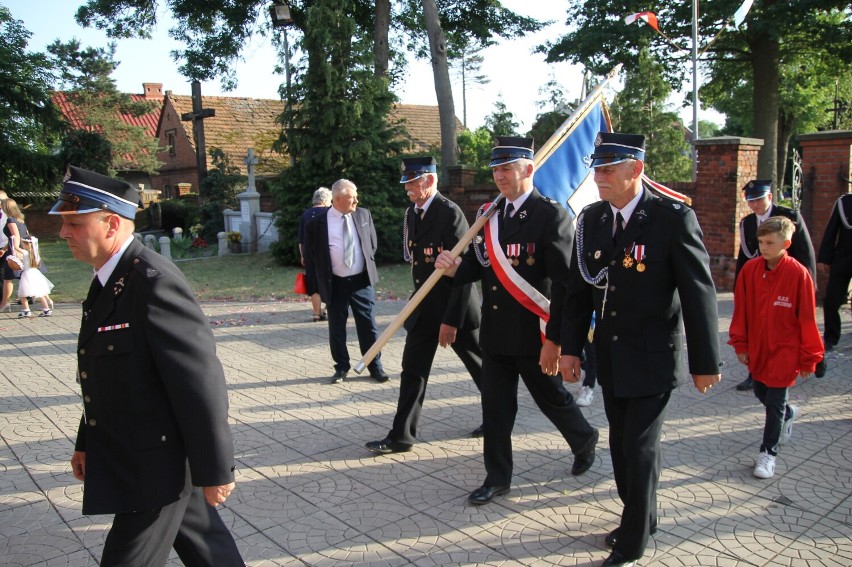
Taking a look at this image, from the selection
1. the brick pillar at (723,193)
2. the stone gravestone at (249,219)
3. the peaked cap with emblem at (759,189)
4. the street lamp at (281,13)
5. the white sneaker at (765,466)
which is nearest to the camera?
the white sneaker at (765,466)

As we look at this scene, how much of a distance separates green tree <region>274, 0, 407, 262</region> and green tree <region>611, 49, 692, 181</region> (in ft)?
26.6

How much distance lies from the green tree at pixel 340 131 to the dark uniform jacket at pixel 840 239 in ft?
36.0

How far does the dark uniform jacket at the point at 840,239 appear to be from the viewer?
25.8 feet

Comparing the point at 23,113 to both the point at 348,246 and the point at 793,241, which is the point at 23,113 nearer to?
the point at 348,246

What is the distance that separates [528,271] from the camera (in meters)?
4.46

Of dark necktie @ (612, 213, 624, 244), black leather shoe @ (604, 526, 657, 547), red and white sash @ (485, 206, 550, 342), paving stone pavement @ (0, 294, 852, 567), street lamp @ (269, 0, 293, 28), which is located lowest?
paving stone pavement @ (0, 294, 852, 567)

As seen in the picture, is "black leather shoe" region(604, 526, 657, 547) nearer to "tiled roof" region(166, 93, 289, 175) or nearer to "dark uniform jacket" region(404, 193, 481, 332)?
"dark uniform jacket" region(404, 193, 481, 332)

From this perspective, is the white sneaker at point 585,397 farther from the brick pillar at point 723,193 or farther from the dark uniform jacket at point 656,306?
the brick pillar at point 723,193

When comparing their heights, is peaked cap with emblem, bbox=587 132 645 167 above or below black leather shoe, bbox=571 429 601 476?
above

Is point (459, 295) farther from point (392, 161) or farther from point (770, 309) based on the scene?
point (392, 161)

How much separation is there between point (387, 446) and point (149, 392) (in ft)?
9.19

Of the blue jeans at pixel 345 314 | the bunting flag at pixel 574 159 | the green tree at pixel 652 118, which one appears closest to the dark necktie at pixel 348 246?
the blue jeans at pixel 345 314

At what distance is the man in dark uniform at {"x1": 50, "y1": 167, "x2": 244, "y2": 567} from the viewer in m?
2.60

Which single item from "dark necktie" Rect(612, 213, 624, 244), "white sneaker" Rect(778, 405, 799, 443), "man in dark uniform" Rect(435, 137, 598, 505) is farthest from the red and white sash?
"white sneaker" Rect(778, 405, 799, 443)
